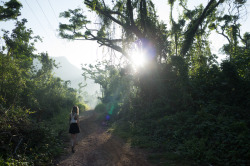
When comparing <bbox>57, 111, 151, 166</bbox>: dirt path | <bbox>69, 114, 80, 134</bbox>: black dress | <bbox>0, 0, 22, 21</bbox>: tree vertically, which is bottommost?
<bbox>57, 111, 151, 166</bbox>: dirt path

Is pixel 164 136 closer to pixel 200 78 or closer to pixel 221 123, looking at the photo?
pixel 221 123

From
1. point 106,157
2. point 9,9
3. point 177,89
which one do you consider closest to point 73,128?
point 106,157

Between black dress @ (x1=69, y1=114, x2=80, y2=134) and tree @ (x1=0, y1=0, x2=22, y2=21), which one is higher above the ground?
tree @ (x1=0, y1=0, x2=22, y2=21)

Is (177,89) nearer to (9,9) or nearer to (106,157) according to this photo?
(106,157)

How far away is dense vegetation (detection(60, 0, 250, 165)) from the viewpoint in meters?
5.64

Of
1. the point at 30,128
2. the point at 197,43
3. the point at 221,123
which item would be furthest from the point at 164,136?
the point at 197,43

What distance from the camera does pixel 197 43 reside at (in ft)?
49.1

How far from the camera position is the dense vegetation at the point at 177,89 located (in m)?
5.64

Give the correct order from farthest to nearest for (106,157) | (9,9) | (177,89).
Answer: (9,9) → (177,89) → (106,157)

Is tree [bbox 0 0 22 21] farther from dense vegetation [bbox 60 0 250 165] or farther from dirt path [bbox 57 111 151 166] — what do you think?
dirt path [bbox 57 111 151 166]

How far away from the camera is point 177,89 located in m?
11.7

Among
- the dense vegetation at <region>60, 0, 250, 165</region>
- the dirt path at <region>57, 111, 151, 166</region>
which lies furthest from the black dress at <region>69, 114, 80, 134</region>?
the dense vegetation at <region>60, 0, 250, 165</region>

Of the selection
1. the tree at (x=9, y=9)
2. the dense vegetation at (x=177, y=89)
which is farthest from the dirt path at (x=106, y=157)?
the tree at (x=9, y=9)

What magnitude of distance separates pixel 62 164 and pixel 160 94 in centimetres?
881
